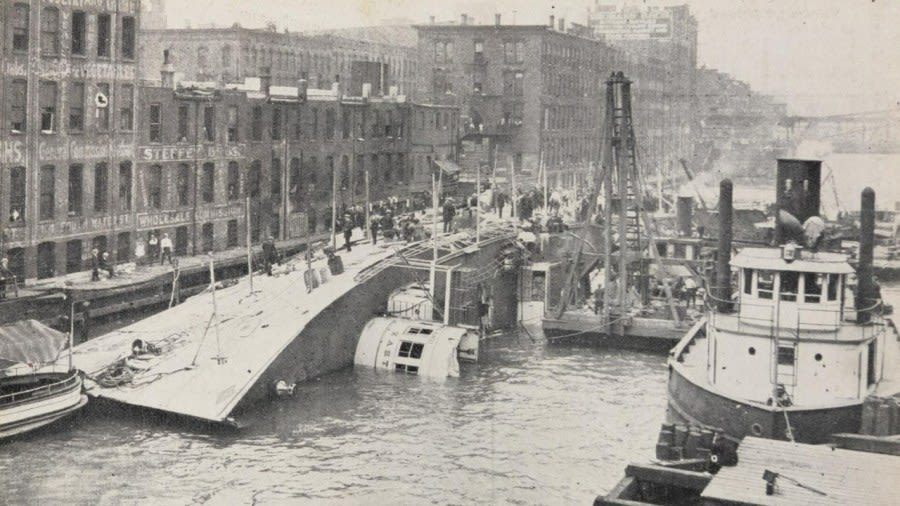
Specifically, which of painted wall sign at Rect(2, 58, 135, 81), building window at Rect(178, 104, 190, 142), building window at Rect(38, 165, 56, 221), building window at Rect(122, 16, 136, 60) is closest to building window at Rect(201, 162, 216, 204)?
building window at Rect(178, 104, 190, 142)

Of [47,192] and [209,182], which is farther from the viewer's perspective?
[209,182]

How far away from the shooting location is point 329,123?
216 ft

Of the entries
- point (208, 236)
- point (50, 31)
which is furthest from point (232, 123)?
point (50, 31)

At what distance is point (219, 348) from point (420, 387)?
7498mm

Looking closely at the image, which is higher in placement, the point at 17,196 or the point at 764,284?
the point at 17,196

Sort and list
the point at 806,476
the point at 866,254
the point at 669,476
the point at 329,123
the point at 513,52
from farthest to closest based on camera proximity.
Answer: the point at 513,52 < the point at 329,123 < the point at 866,254 < the point at 669,476 < the point at 806,476

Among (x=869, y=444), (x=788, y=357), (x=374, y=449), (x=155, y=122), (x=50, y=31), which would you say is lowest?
(x=374, y=449)

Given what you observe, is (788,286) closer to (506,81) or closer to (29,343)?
(29,343)

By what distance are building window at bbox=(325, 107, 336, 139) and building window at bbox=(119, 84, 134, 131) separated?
16.9m

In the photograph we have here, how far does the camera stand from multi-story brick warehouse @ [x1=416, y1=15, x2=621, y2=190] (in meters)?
88.3

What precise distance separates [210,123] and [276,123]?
5.77 metres

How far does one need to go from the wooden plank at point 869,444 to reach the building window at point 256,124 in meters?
41.9

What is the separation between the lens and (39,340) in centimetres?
3014

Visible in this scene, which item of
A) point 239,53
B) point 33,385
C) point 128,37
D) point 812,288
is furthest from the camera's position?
point 239,53
